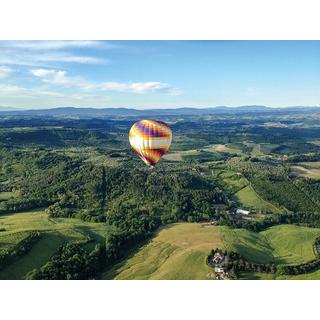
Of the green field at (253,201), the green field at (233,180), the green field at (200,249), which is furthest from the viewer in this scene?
the green field at (233,180)

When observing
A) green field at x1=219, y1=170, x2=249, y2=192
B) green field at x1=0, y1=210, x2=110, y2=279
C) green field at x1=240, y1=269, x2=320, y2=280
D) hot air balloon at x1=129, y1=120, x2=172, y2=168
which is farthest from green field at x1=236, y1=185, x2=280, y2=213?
green field at x1=0, y1=210, x2=110, y2=279

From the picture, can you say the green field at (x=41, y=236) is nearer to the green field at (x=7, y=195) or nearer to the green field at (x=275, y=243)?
the green field at (x=7, y=195)

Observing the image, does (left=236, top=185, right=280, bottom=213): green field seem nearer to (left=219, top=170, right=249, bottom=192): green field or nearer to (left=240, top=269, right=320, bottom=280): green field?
(left=219, top=170, right=249, bottom=192): green field

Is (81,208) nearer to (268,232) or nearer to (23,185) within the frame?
(23,185)

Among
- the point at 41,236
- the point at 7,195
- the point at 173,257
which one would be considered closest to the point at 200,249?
the point at 173,257

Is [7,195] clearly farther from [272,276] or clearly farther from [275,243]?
[272,276]

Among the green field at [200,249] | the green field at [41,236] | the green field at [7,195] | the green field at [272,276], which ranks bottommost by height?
the green field at [272,276]

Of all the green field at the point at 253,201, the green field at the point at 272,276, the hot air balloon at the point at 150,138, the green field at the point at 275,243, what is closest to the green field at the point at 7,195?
the hot air balloon at the point at 150,138
